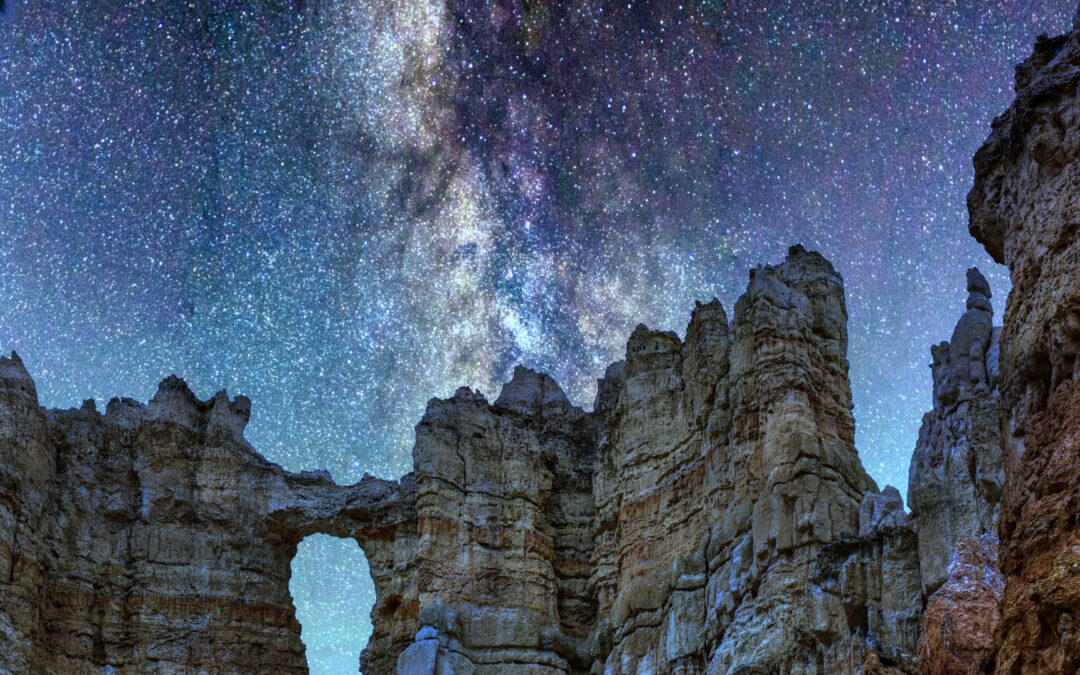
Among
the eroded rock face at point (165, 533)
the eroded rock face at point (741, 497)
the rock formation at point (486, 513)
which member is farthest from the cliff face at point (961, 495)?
the eroded rock face at point (165, 533)

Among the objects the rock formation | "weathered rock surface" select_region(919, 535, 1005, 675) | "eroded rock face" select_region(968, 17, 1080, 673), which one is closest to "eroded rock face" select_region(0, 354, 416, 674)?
the rock formation

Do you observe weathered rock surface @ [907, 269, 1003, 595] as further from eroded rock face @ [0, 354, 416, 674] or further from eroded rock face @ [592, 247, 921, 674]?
eroded rock face @ [0, 354, 416, 674]

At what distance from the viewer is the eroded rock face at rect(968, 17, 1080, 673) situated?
40.8 ft

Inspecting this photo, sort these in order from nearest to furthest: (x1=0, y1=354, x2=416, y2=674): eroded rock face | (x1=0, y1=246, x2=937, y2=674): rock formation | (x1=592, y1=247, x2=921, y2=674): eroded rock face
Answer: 1. (x1=592, y1=247, x2=921, y2=674): eroded rock face
2. (x1=0, y1=246, x2=937, y2=674): rock formation
3. (x1=0, y1=354, x2=416, y2=674): eroded rock face

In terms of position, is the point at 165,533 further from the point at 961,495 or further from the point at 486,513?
the point at 961,495

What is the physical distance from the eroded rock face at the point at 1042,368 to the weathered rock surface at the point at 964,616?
1.75 metres

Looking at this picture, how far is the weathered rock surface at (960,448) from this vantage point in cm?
2594

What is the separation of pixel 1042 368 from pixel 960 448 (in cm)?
1541

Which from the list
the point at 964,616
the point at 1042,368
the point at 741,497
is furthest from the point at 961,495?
the point at 1042,368

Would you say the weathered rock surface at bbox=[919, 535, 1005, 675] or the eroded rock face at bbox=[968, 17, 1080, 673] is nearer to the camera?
the eroded rock face at bbox=[968, 17, 1080, 673]

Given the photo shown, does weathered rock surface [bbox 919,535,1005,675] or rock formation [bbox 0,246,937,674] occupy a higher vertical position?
rock formation [bbox 0,246,937,674]

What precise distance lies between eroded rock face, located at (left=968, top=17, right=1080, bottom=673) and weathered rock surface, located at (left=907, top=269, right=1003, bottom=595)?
1079cm

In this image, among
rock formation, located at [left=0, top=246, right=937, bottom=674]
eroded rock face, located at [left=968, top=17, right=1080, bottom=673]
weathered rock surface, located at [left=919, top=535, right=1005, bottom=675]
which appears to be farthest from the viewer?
rock formation, located at [left=0, top=246, right=937, bottom=674]

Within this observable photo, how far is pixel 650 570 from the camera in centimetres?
4191
